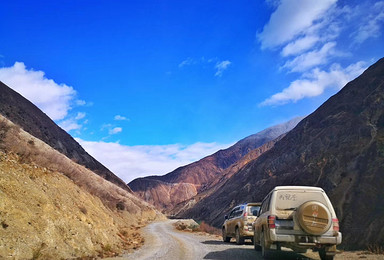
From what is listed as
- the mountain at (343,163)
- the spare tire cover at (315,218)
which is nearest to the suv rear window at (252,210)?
the spare tire cover at (315,218)

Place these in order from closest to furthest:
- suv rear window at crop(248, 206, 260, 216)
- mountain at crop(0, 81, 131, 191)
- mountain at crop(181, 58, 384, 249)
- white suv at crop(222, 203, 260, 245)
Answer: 1. white suv at crop(222, 203, 260, 245)
2. suv rear window at crop(248, 206, 260, 216)
3. mountain at crop(181, 58, 384, 249)
4. mountain at crop(0, 81, 131, 191)

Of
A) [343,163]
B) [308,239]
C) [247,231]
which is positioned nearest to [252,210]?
[247,231]

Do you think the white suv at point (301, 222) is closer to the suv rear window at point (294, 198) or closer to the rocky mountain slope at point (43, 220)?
the suv rear window at point (294, 198)

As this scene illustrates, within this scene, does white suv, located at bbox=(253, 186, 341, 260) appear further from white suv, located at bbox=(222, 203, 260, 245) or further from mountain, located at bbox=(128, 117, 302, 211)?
mountain, located at bbox=(128, 117, 302, 211)

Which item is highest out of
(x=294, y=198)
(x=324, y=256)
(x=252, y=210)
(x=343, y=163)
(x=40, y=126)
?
(x=40, y=126)

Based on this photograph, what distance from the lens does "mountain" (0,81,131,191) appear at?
55453 mm

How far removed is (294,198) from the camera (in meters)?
9.19

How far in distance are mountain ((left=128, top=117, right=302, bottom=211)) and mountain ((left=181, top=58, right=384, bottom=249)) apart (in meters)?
60.4

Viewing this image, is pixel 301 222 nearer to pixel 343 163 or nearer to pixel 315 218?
pixel 315 218

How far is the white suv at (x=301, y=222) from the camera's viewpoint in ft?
27.8

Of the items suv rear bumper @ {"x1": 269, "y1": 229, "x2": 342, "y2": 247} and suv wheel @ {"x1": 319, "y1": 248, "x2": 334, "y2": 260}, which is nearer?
suv rear bumper @ {"x1": 269, "y1": 229, "x2": 342, "y2": 247}

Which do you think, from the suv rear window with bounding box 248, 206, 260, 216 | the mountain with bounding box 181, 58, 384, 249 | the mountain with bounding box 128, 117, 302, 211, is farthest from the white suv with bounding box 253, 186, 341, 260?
the mountain with bounding box 128, 117, 302, 211

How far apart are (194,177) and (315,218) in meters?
168

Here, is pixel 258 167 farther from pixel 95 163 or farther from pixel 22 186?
pixel 22 186
